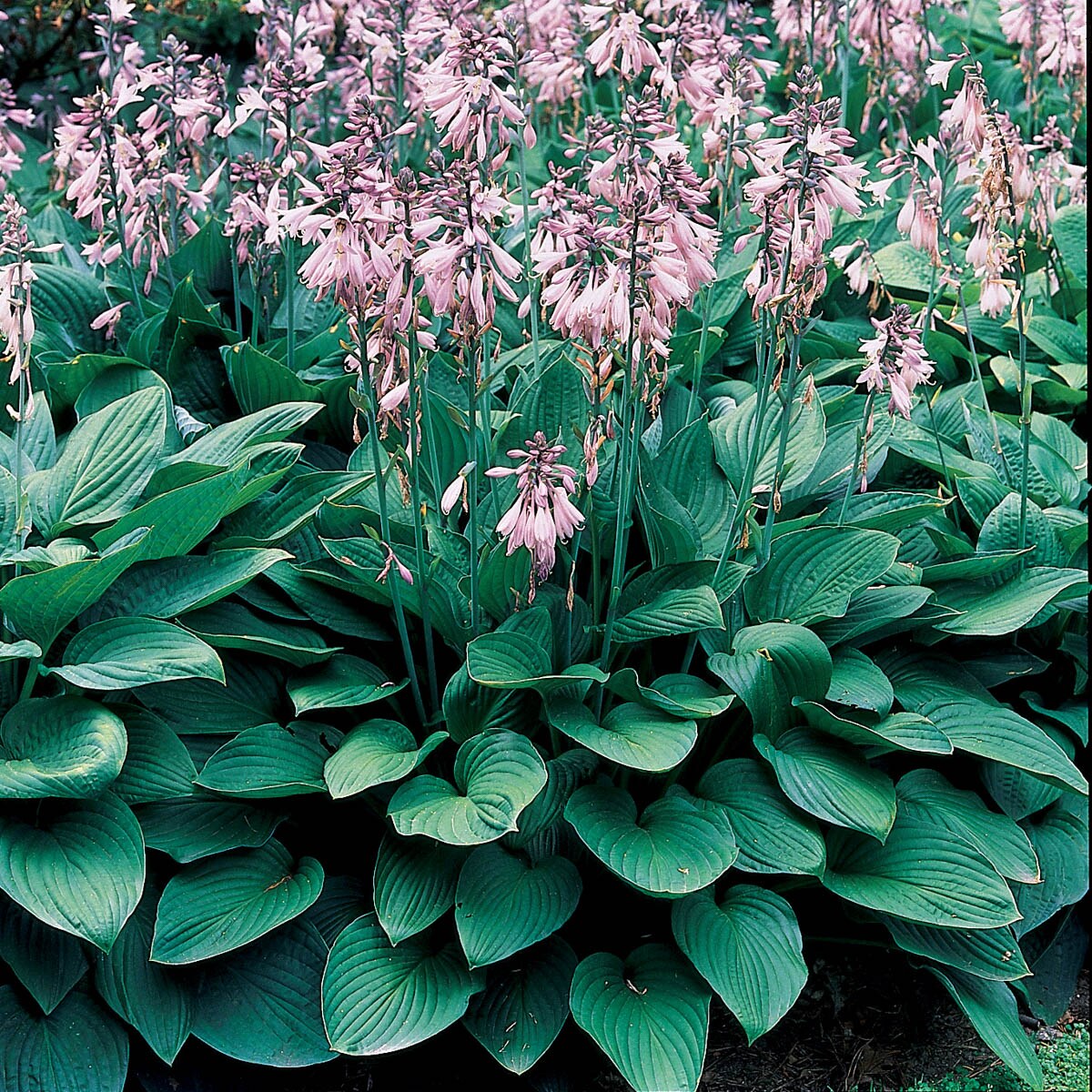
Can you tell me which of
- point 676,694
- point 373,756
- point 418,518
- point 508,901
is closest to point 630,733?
point 676,694

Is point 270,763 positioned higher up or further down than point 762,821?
higher up

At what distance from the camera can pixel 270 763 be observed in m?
2.83

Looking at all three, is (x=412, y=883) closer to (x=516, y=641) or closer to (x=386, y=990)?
(x=386, y=990)

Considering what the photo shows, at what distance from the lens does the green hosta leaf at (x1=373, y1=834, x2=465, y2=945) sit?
8.82 ft

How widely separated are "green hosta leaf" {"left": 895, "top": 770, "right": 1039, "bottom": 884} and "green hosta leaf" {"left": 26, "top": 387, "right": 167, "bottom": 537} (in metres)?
2.17

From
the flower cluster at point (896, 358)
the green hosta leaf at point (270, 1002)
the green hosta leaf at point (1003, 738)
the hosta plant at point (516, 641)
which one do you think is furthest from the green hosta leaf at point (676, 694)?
the green hosta leaf at point (270, 1002)

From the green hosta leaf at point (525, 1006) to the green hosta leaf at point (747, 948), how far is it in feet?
0.99

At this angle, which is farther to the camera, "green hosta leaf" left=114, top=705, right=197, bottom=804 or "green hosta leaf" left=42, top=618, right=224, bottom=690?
"green hosta leaf" left=114, top=705, right=197, bottom=804

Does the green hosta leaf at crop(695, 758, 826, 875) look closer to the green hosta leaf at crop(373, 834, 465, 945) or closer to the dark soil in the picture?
the dark soil

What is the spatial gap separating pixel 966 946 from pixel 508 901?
1.18m

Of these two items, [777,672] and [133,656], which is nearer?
[133,656]

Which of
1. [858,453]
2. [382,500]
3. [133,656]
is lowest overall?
[133,656]

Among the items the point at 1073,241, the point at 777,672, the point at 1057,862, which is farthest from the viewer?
the point at 1073,241

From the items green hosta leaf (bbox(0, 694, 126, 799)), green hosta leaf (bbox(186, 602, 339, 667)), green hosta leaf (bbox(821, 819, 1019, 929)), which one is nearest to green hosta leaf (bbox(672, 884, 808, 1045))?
green hosta leaf (bbox(821, 819, 1019, 929))
